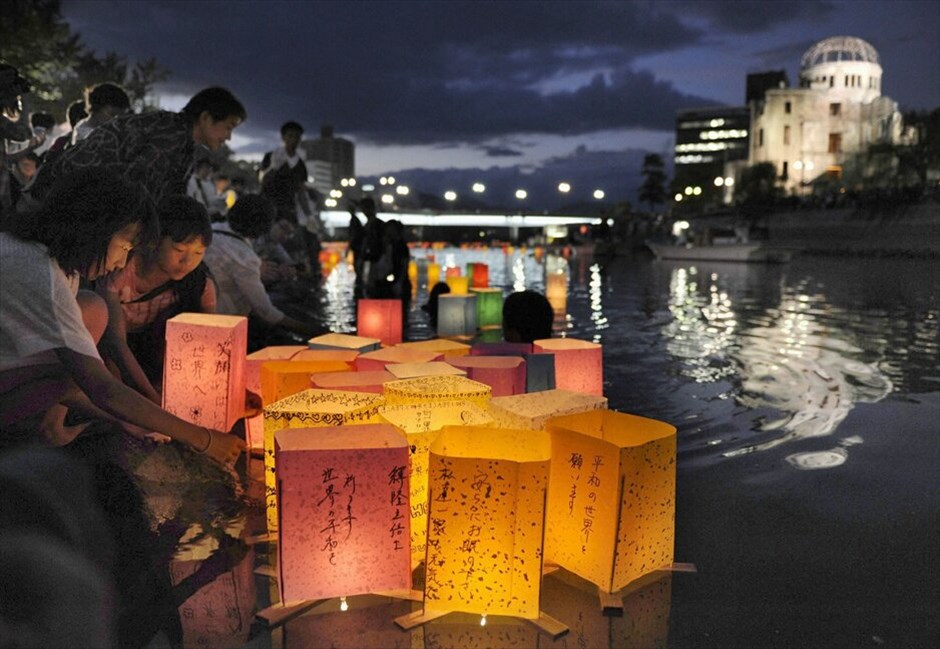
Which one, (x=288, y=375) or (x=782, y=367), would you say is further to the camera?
(x=782, y=367)

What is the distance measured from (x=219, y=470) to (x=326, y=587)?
1.75 metres

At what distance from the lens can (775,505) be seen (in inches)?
148

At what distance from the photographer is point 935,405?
6.05 metres

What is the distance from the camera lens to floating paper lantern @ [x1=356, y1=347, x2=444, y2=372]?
162 inches

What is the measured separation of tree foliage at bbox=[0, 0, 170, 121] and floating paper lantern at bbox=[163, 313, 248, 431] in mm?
11652

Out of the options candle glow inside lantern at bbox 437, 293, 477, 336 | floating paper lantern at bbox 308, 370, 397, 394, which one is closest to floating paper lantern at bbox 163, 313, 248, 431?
floating paper lantern at bbox 308, 370, 397, 394

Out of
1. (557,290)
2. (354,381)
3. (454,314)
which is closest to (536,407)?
(354,381)

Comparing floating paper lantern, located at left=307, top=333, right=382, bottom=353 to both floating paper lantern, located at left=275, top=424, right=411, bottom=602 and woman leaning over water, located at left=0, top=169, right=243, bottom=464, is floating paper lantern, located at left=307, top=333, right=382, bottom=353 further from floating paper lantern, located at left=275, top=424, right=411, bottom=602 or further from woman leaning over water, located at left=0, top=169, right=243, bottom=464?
floating paper lantern, located at left=275, top=424, right=411, bottom=602

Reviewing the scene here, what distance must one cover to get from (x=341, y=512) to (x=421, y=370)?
44.9 inches

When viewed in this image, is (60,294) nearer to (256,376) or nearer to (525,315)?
(256,376)

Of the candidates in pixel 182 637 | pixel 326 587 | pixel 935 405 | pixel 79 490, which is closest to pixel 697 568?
pixel 326 587

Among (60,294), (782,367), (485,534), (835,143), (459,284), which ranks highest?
(835,143)

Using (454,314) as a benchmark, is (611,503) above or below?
below

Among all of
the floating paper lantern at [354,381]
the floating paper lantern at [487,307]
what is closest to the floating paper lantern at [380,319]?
the floating paper lantern at [487,307]
